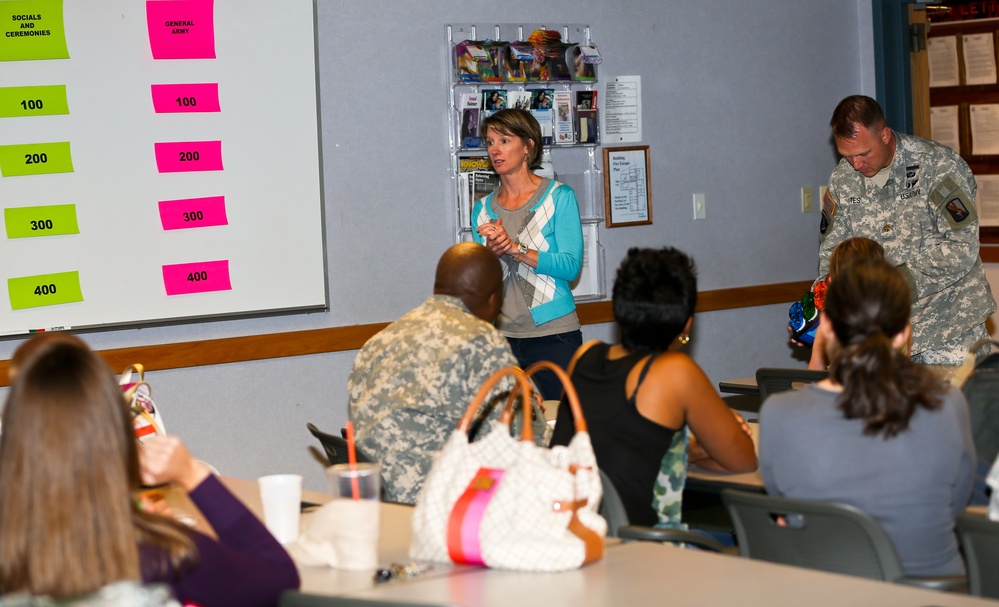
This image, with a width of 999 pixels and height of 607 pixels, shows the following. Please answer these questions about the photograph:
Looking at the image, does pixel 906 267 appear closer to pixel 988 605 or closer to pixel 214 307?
pixel 214 307

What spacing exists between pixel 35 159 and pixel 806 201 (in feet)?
13.3

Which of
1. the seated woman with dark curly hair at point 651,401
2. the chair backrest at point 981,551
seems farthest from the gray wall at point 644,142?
the chair backrest at point 981,551

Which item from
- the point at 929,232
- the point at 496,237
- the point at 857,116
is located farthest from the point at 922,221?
the point at 496,237

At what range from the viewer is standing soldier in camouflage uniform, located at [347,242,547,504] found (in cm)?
313

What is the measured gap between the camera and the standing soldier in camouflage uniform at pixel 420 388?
10.3 ft

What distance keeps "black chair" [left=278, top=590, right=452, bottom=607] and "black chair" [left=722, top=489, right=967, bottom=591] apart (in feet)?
3.18

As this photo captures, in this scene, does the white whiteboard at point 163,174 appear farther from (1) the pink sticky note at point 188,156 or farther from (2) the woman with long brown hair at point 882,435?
(2) the woman with long brown hair at point 882,435

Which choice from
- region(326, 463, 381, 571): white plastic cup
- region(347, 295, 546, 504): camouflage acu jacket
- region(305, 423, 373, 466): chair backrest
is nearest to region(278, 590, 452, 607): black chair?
region(326, 463, 381, 571): white plastic cup

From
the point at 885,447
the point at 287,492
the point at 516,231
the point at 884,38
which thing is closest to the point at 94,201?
the point at 516,231

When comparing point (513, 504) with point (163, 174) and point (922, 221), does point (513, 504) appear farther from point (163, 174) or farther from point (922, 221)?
point (922, 221)

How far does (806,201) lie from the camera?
6.68 metres

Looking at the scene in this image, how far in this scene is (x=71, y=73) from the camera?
4.53 meters

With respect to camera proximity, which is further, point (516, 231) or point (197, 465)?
point (516, 231)

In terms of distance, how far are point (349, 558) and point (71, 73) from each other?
2.92 metres
